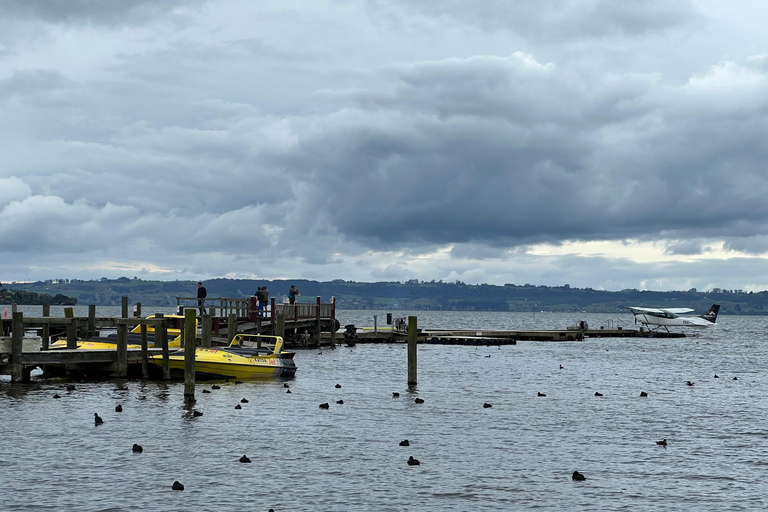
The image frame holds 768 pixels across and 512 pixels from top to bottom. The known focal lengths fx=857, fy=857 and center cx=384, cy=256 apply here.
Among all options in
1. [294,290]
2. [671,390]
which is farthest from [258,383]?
[294,290]

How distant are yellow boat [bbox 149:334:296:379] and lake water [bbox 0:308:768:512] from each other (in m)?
0.92

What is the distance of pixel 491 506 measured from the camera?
18.0m

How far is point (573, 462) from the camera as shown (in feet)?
73.9

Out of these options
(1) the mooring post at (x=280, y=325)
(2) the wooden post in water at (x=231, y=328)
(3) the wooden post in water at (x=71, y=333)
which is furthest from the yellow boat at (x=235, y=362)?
(1) the mooring post at (x=280, y=325)

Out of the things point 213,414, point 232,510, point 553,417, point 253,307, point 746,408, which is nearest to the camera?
point 232,510

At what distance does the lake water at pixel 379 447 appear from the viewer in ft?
60.2

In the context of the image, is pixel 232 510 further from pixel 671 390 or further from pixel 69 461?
pixel 671 390

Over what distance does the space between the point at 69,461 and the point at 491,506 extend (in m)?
10.4

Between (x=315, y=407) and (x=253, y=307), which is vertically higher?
(x=253, y=307)

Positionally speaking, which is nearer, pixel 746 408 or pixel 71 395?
pixel 71 395

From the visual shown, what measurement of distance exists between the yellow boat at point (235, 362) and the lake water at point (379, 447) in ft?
3.01

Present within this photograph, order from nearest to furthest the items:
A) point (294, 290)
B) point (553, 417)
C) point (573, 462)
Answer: point (573, 462), point (553, 417), point (294, 290)

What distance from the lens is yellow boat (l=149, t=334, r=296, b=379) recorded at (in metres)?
38.2

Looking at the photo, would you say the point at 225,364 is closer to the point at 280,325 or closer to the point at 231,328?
the point at 231,328
